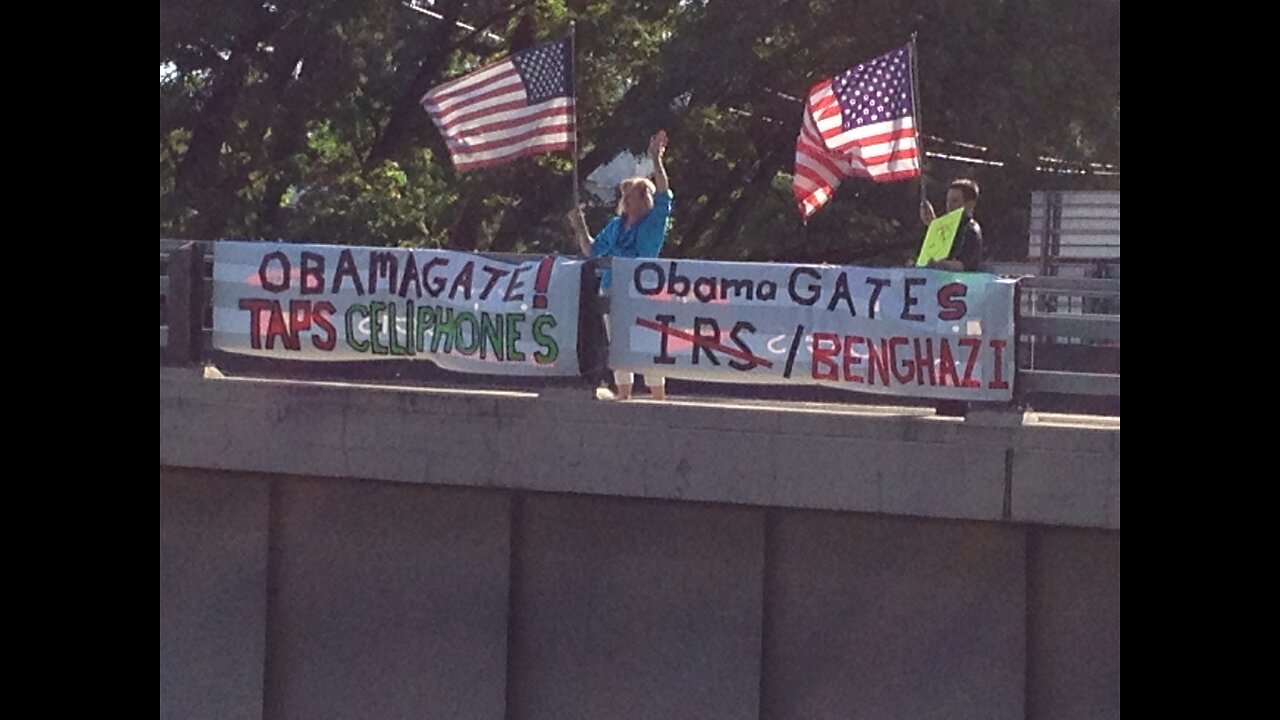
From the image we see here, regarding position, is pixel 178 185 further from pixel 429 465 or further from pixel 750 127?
pixel 429 465

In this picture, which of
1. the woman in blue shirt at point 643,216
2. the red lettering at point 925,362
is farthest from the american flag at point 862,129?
the red lettering at point 925,362

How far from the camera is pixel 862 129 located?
38.3 feet

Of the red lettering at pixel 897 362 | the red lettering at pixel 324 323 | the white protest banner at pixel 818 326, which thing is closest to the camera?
the white protest banner at pixel 818 326

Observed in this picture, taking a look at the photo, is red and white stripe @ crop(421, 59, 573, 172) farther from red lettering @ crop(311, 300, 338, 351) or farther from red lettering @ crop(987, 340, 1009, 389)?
red lettering @ crop(987, 340, 1009, 389)

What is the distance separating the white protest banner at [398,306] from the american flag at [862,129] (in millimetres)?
2855

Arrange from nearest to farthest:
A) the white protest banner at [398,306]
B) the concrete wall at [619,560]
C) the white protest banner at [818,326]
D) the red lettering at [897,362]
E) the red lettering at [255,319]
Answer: the concrete wall at [619,560], the white protest banner at [818,326], the red lettering at [897,362], the white protest banner at [398,306], the red lettering at [255,319]

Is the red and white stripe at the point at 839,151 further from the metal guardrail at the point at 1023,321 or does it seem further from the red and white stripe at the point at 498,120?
the red and white stripe at the point at 498,120

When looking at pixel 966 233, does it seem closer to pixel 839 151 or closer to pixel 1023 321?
pixel 839 151

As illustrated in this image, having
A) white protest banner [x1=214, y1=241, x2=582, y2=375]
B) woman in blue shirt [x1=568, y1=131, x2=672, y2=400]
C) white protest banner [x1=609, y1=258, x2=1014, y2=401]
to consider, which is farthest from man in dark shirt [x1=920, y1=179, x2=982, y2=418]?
white protest banner [x1=214, y1=241, x2=582, y2=375]

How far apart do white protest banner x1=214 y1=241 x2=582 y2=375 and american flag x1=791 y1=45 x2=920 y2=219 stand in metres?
2.85

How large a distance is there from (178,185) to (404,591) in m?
15.5

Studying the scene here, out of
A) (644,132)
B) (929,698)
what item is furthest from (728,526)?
(644,132)

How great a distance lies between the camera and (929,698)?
350 inches

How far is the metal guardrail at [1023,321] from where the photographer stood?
8805 millimetres
